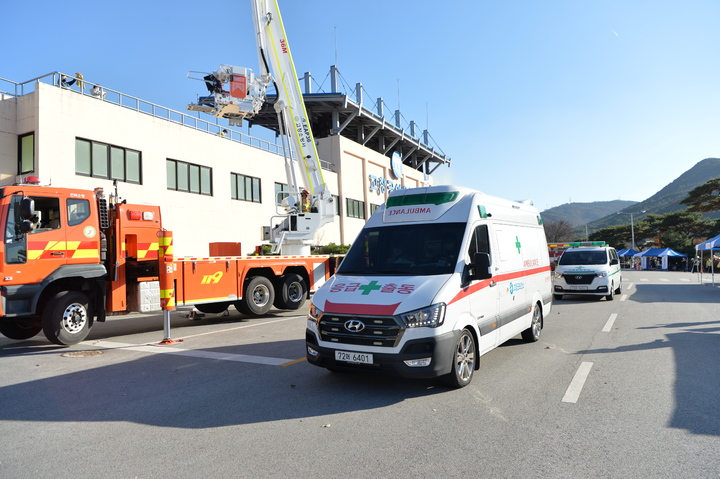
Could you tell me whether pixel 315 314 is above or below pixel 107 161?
below

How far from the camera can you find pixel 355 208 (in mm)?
36938

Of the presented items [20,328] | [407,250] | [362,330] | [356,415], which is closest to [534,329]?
[407,250]

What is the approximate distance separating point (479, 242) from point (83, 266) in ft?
24.2

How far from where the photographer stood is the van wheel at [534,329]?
27.4 ft

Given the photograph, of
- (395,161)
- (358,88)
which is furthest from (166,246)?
(395,161)

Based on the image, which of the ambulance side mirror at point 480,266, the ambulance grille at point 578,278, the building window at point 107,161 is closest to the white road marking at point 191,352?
the ambulance side mirror at point 480,266

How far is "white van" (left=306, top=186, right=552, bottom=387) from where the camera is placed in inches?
203

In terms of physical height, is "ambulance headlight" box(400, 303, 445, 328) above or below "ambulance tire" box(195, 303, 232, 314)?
above

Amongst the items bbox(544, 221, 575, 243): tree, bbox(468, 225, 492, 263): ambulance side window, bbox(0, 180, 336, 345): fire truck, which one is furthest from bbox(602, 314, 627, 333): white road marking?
bbox(544, 221, 575, 243): tree

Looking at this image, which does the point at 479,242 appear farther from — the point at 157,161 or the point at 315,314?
the point at 157,161

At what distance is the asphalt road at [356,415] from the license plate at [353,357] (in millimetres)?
430

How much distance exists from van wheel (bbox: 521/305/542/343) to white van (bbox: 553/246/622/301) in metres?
7.84

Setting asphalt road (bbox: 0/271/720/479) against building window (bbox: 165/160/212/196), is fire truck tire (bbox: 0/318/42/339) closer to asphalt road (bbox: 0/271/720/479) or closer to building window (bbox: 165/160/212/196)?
asphalt road (bbox: 0/271/720/479)

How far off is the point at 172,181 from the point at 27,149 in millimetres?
5676
